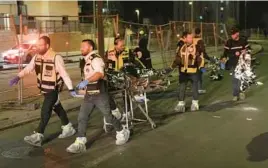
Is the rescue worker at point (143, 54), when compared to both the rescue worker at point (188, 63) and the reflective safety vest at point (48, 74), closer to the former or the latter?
the rescue worker at point (188, 63)

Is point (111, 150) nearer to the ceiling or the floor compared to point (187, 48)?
nearer to the floor

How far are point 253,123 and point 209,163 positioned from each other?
286cm

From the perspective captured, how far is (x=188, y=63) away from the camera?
9.97 metres

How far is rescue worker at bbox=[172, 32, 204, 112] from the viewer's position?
9922mm

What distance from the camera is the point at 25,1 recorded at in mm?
38906

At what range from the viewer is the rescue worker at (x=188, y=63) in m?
9.92

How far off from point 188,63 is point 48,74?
3.67 m

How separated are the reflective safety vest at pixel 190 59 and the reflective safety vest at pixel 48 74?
3461mm

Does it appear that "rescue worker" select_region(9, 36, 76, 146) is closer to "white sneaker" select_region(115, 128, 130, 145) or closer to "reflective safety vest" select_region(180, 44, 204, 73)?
"white sneaker" select_region(115, 128, 130, 145)

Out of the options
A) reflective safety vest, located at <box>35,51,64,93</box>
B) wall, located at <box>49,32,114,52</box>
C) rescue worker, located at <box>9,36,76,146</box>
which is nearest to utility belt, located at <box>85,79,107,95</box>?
rescue worker, located at <box>9,36,76,146</box>

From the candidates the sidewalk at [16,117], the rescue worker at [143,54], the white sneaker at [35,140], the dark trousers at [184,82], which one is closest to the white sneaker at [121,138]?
the white sneaker at [35,140]

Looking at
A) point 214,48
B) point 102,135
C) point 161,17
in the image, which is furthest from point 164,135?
point 161,17

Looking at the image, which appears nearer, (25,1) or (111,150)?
(111,150)

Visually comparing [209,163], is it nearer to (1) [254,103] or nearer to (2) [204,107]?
(2) [204,107]
